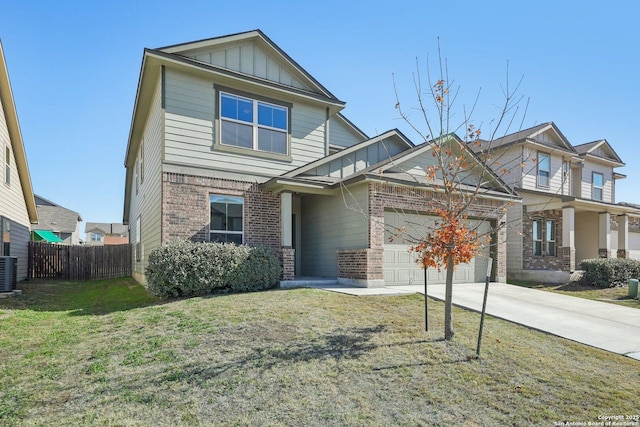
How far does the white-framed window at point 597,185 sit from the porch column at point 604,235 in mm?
4951

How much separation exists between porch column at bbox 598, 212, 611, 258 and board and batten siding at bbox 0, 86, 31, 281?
25787 millimetres

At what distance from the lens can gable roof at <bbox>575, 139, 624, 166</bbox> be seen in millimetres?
23094

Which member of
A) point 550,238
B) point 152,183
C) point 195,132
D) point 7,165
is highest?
point 195,132

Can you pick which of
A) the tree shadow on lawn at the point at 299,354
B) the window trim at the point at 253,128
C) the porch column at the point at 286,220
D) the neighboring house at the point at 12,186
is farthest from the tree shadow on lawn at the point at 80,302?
the window trim at the point at 253,128

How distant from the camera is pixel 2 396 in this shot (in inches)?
174

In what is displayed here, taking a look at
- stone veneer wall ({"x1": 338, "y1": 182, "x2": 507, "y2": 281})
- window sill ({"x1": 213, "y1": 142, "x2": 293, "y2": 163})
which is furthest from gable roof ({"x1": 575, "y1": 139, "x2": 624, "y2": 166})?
window sill ({"x1": 213, "y1": 142, "x2": 293, "y2": 163})

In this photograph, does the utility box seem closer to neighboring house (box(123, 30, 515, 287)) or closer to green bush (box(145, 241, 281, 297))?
neighboring house (box(123, 30, 515, 287))

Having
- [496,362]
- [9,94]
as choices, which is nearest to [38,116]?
[9,94]

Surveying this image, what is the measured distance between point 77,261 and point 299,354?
62.6 feet

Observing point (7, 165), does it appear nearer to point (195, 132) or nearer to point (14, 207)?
point (14, 207)

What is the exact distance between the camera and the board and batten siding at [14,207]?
45.9 feet

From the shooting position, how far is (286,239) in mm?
11867

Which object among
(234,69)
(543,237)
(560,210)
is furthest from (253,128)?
(560,210)

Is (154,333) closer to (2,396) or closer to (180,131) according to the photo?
(2,396)
